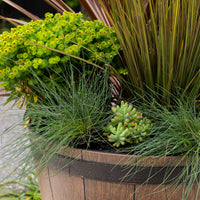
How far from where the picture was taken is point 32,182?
1.57m

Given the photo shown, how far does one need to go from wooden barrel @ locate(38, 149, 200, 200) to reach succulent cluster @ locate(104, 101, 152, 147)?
66 millimetres

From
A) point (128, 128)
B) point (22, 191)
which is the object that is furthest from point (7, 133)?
point (128, 128)

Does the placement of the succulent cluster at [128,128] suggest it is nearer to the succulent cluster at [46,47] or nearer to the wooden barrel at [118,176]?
the wooden barrel at [118,176]

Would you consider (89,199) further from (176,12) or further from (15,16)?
(15,16)

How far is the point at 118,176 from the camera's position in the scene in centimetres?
79

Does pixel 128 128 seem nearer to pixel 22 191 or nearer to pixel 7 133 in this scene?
pixel 22 191

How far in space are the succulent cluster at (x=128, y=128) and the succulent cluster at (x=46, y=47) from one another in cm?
22

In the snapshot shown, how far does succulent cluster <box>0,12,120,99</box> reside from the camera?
38.4 inches

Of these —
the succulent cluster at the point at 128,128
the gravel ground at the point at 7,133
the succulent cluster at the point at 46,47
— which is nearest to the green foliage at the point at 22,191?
the gravel ground at the point at 7,133

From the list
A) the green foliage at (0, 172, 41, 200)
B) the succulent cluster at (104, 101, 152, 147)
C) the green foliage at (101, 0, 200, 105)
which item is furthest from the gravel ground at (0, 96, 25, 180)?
the green foliage at (101, 0, 200, 105)

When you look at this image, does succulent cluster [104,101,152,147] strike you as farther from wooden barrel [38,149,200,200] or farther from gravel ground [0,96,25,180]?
gravel ground [0,96,25,180]

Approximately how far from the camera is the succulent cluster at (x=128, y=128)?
2.67 ft

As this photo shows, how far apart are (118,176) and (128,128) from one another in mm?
144

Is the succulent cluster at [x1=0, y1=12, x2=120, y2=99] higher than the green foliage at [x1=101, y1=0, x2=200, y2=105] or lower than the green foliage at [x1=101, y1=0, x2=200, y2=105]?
higher
